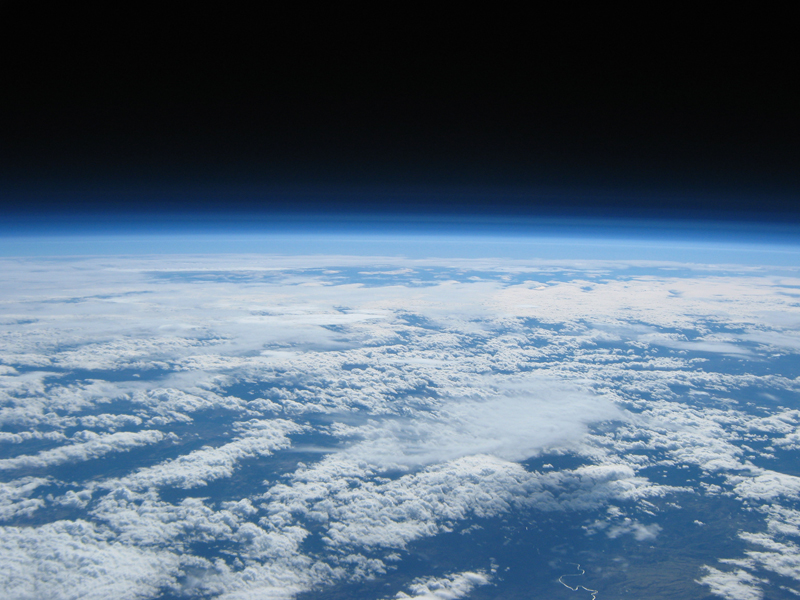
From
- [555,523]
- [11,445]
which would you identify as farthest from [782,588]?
[11,445]

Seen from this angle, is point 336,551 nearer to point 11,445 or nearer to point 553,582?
point 553,582

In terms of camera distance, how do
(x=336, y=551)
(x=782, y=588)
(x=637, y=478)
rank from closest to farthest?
1. (x=782, y=588)
2. (x=336, y=551)
3. (x=637, y=478)

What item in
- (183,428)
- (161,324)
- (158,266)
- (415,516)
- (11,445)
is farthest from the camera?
(158,266)

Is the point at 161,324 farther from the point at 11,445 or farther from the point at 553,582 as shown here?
the point at 553,582

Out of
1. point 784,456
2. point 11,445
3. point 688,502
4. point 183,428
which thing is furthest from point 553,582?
point 11,445

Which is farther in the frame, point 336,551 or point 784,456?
point 784,456

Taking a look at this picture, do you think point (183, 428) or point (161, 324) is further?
point (161, 324)

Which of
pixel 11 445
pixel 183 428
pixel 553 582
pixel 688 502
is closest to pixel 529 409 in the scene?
pixel 688 502

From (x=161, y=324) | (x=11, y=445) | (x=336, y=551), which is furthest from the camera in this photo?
(x=161, y=324)

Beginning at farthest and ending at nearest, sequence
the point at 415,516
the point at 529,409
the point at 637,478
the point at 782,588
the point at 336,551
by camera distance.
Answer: the point at 529,409 → the point at 637,478 → the point at 415,516 → the point at 336,551 → the point at 782,588
